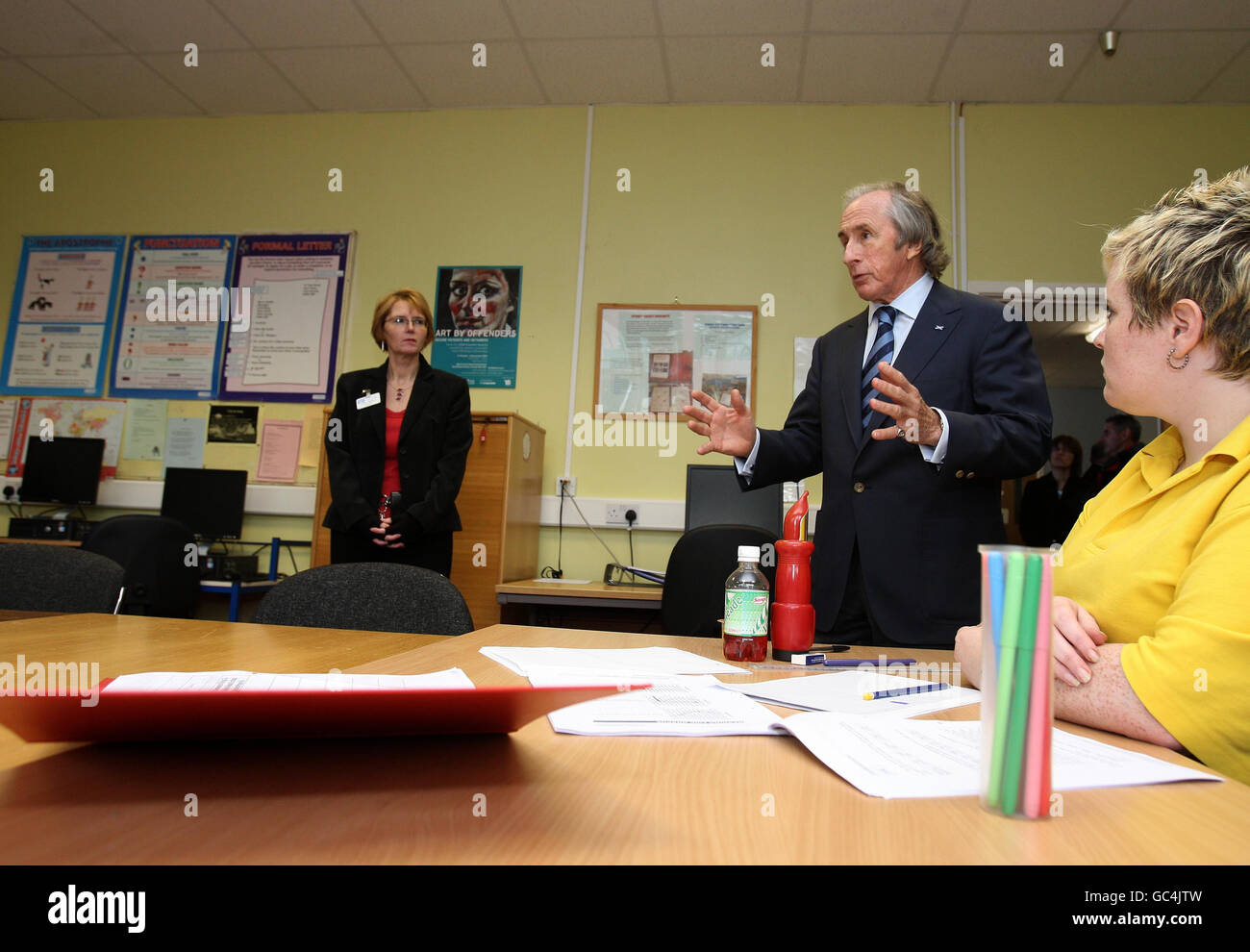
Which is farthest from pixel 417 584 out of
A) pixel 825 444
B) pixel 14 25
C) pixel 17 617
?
pixel 14 25

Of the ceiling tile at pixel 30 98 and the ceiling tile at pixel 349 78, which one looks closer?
the ceiling tile at pixel 349 78

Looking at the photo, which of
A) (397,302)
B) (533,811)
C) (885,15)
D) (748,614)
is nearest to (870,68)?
(885,15)

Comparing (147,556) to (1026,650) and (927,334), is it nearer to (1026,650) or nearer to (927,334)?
(927,334)

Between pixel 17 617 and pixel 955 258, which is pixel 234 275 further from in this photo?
pixel 955 258

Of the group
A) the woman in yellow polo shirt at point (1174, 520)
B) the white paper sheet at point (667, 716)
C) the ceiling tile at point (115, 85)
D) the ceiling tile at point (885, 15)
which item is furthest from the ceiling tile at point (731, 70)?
the white paper sheet at point (667, 716)

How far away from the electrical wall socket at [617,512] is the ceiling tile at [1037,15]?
8.39 feet

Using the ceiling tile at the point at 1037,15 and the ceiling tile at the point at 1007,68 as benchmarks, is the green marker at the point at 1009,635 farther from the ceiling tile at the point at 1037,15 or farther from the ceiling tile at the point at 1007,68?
the ceiling tile at the point at 1007,68

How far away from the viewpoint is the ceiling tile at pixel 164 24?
11.8ft

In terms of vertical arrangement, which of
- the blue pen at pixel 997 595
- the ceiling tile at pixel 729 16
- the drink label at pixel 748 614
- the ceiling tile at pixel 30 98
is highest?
the ceiling tile at pixel 729 16

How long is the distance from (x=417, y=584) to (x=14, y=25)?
4001 millimetres

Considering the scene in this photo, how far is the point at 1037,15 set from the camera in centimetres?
341

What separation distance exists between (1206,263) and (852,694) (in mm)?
653

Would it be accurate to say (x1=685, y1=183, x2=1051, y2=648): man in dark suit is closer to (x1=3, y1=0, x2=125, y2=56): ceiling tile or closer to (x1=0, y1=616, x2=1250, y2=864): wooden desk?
(x1=0, y1=616, x2=1250, y2=864): wooden desk
